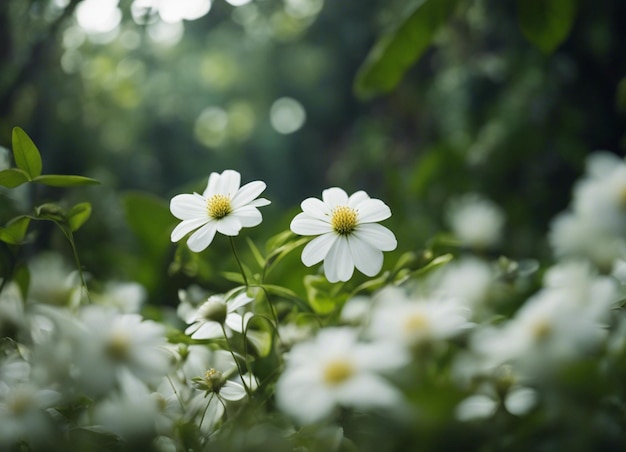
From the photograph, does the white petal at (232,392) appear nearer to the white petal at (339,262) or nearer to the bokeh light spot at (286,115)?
the white petal at (339,262)

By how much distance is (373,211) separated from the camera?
28 centimetres

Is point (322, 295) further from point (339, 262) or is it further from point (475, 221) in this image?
point (475, 221)

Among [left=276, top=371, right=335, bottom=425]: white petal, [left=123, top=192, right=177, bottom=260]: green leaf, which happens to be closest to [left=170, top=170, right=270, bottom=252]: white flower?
[left=276, top=371, right=335, bottom=425]: white petal

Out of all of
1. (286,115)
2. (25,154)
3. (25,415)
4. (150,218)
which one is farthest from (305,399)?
(286,115)

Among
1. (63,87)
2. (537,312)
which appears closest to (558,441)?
(537,312)

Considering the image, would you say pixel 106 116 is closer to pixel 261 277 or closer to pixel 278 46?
pixel 278 46

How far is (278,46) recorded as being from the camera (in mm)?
2705

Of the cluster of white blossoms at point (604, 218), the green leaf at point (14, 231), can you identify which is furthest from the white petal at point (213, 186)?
the cluster of white blossoms at point (604, 218)

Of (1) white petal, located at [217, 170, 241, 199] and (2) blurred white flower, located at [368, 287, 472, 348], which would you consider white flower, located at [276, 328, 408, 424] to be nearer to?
(2) blurred white flower, located at [368, 287, 472, 348]

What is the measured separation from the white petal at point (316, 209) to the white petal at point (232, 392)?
0.09m

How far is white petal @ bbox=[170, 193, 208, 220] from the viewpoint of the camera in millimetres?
288

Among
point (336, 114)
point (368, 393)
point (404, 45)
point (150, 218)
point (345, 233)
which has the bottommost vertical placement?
point (368, 393)

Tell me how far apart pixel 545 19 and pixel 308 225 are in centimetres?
49

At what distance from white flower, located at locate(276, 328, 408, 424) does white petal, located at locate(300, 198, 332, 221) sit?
0.09m
